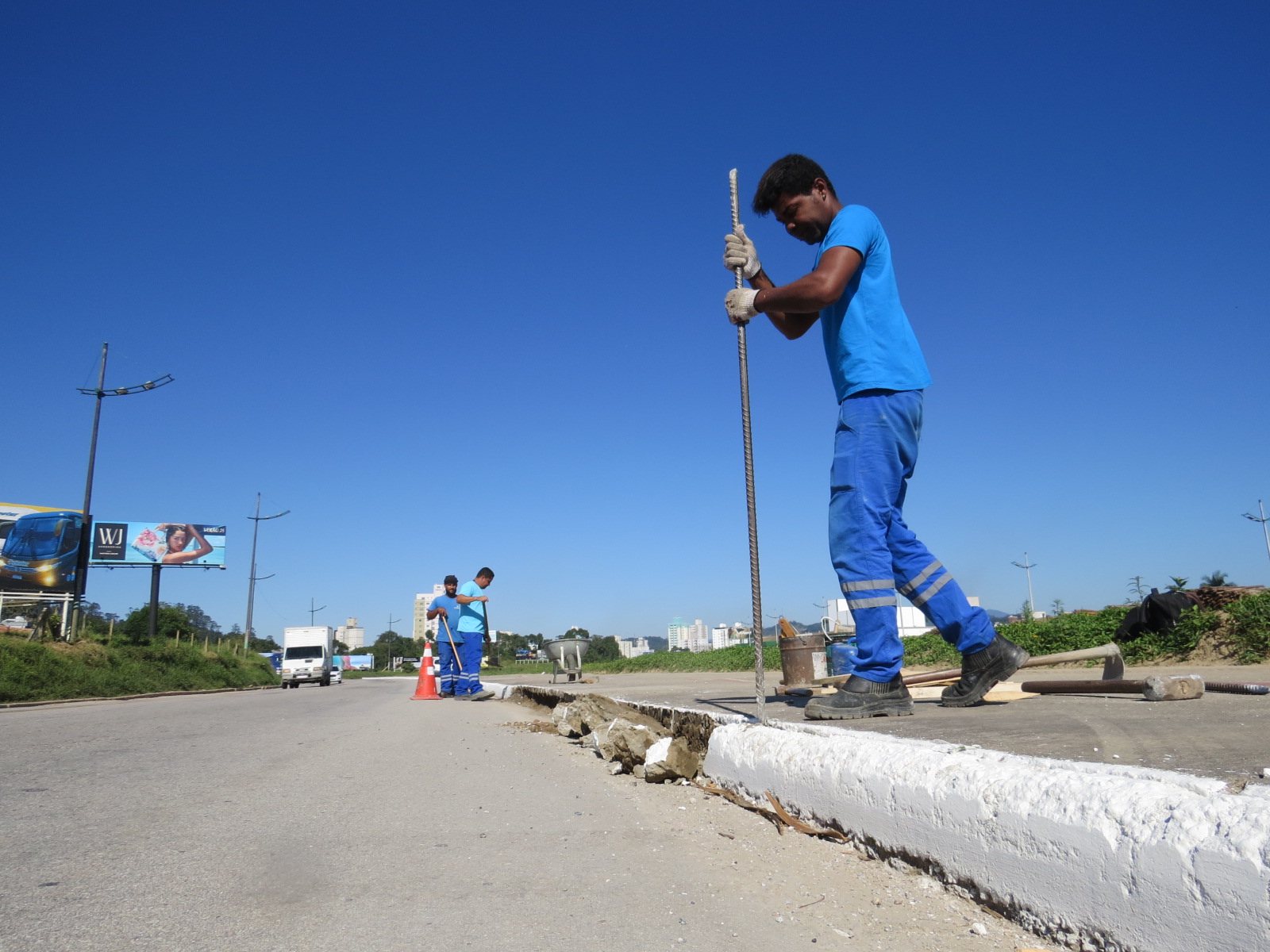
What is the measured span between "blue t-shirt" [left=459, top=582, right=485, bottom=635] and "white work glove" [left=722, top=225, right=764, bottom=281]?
8.84 m

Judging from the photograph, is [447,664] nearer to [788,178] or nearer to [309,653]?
[788,178]

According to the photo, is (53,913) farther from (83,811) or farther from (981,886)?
(981,886)

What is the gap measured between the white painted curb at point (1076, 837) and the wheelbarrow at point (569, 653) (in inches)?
537

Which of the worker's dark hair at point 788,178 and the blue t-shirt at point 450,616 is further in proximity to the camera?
the blue t-shirt at point 450,616

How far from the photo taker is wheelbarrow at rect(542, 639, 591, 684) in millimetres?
15484

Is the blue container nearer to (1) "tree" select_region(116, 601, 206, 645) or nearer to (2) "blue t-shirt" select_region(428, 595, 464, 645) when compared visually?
(2) "blue t-shirt" select_region(428, 595, 464, 645)

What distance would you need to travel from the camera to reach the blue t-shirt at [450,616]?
480 inches

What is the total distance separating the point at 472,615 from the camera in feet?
38.5

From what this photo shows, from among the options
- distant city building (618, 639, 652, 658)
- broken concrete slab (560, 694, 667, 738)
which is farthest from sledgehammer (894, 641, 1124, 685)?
distant city building (618, 639, 652, 658)

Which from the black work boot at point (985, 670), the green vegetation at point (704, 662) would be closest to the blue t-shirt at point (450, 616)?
the green vegetation at point (704, 662)

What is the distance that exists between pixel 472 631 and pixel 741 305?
9.10m

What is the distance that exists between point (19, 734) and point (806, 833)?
6.56 metres

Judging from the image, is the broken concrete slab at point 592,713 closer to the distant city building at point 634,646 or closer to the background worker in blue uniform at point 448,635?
the background worker in blue uniform at point 448,635

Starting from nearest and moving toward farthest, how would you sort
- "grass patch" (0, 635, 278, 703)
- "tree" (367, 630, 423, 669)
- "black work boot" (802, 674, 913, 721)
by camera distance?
1. "black work boot" (802, 674, 913, 721)
2. "grass patch" (0, 635, 278, 703)
3. "tree" (367, 630, 423, 669)
